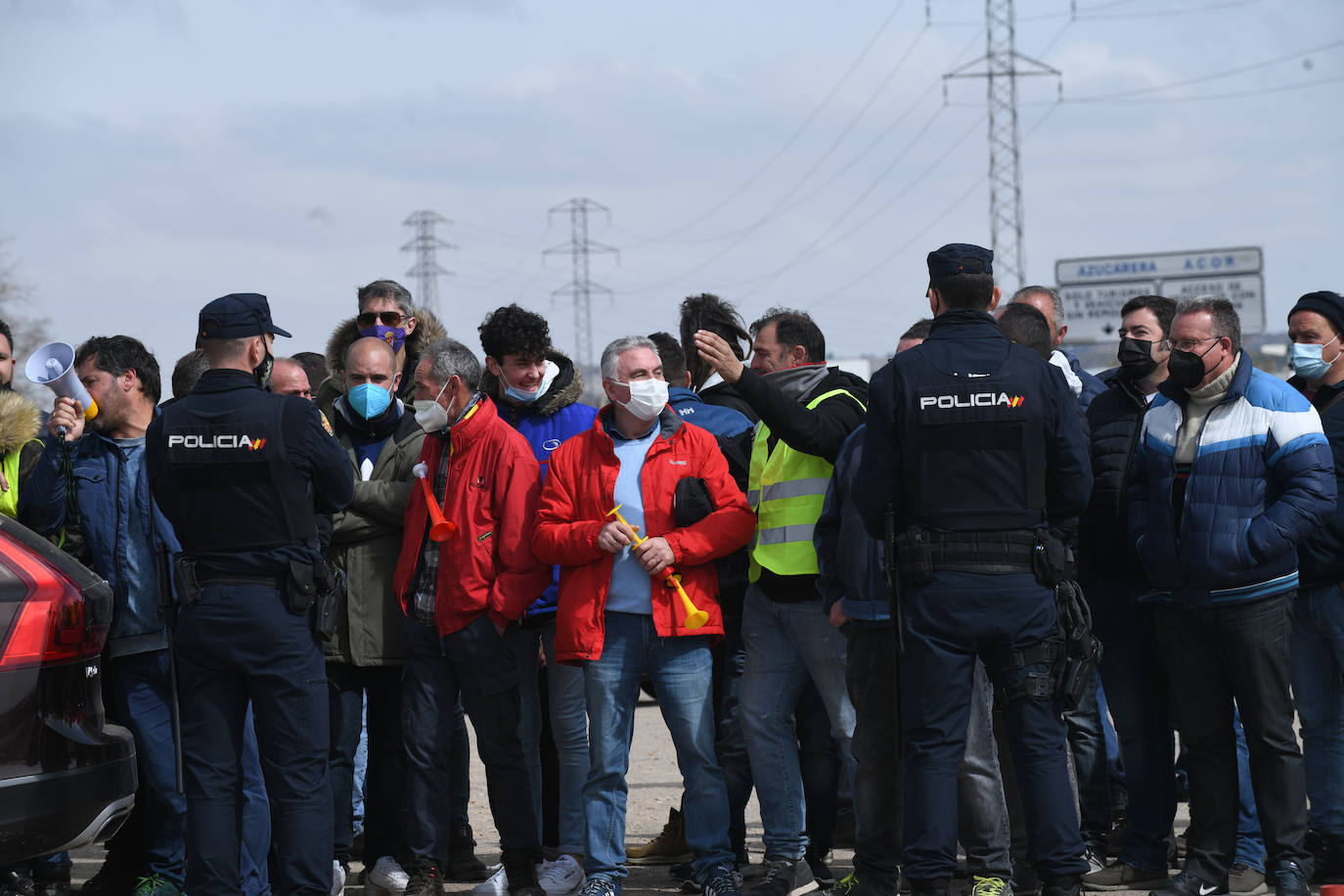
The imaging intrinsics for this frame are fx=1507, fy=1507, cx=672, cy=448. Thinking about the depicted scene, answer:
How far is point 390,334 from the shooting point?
7418mm

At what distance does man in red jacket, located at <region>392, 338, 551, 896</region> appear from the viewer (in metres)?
6.01

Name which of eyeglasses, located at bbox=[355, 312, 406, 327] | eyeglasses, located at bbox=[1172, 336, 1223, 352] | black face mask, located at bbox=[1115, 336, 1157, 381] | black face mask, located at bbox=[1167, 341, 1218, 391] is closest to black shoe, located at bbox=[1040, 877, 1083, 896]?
black face mask, located at bbox=[1167, 341, 1218, 391]

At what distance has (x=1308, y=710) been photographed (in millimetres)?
6328

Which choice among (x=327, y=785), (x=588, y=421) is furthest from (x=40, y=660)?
(x=588, y=421)

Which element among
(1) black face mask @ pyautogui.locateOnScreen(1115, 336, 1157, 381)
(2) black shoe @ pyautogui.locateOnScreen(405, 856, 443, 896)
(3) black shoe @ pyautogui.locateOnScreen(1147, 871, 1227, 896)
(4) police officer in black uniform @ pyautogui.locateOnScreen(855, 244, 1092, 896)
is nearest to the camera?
(4) police officer in black uniform @ pyautogui.locateOnScreen(855, 244, 1092, 896)

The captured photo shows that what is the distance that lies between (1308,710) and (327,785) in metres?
4.02

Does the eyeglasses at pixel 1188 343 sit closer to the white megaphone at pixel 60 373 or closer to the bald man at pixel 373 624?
the bald man at pixel 373 624

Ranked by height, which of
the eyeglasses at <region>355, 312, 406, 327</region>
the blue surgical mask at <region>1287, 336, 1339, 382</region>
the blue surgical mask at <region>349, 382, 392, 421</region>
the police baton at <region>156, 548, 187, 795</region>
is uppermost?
the eyeglasses at <region>355, 312, 406, 327</region>

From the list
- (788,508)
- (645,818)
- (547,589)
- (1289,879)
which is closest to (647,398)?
(788,508)

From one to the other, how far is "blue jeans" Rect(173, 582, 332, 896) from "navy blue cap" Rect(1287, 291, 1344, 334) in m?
4.33

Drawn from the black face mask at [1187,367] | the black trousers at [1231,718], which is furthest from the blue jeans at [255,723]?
the black face mask at [1187,367]

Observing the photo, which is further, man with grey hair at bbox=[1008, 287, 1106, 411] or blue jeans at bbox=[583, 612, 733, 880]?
man with grey hair at bbox=[1008, 287, 1106, 411]

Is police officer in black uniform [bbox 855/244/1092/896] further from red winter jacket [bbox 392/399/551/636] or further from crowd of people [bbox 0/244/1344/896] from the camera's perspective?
red winter jacket [bbox 392/399/551/636]

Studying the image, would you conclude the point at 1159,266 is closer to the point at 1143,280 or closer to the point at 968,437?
the point at 1143,280
